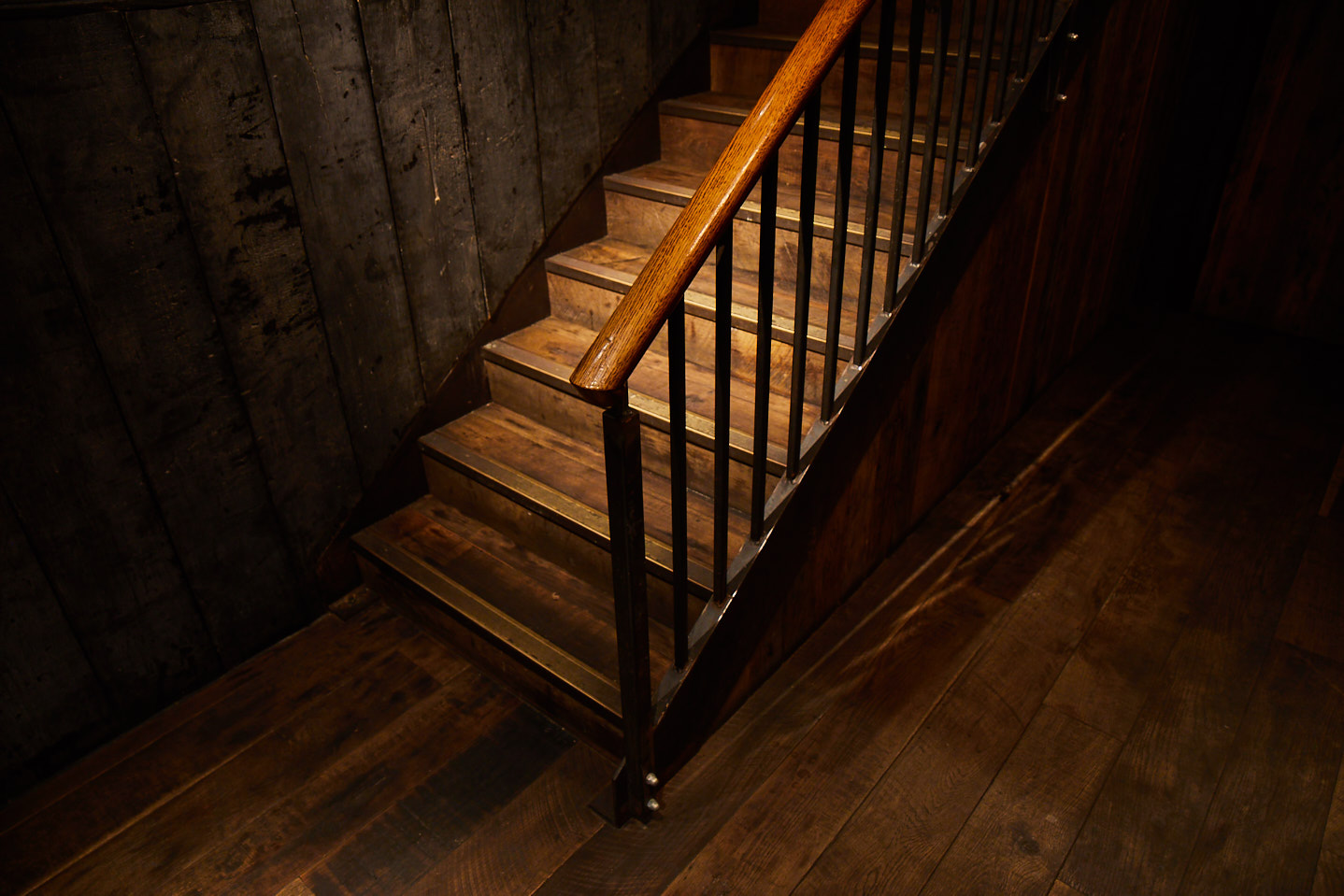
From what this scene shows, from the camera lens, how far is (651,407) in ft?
7.32

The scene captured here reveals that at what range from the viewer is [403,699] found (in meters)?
2.16

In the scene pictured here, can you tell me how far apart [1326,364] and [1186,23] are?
4.80ft

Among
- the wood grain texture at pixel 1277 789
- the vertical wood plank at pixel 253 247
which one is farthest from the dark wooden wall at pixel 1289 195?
the vertical wood plank at pixel 253 247

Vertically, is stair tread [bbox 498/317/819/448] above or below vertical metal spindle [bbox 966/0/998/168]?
below

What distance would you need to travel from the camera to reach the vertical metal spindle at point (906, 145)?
5.24ft

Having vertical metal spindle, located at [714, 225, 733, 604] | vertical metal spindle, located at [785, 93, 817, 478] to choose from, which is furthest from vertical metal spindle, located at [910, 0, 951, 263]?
vertical metal spindle, located at [714, 225, 733, 604]

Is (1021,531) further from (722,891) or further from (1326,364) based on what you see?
(1326,364)

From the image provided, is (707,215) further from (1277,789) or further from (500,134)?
(1277,789)

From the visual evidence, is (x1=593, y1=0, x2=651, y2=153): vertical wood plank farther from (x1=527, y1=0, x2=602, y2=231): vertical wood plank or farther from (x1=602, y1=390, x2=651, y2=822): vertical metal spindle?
(x1=602, y1=390, x2=651, y2=822): vertical metal spindle

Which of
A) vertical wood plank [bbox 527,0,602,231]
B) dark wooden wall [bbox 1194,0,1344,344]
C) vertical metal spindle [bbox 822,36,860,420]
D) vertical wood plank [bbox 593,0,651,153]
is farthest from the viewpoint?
dark wooden wall [bbox 1194,0,1344,344]

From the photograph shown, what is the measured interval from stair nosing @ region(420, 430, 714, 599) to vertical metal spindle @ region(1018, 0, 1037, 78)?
1.36 meters

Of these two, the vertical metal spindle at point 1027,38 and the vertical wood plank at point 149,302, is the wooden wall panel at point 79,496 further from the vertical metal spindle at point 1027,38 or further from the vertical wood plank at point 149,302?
the vertical metal spindle at point 1027,38

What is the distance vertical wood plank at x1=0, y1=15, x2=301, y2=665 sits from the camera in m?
1.63

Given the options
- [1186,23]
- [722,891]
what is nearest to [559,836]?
[722,891]
